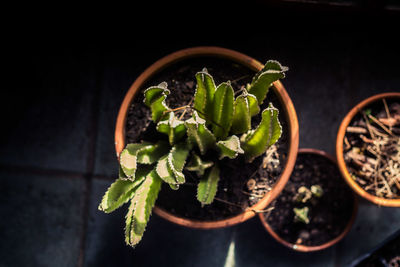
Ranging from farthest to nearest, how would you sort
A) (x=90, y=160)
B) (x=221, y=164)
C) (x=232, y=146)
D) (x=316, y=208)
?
(x=90, y=160), (x=316, y=208), (x=221, y=164), (x=232, y=146)

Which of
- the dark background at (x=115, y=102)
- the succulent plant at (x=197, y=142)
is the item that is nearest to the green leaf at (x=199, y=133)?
the succulent plant at (x=197, y=142)

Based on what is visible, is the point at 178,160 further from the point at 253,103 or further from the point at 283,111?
the point at 283,111

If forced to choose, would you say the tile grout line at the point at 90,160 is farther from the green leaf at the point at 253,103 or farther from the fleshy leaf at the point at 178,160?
the green leaf at the point at 253,103

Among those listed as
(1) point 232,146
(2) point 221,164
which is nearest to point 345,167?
(2) point 221,164

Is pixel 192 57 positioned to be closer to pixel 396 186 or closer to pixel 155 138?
pixel 155 138

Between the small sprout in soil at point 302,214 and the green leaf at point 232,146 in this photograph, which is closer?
the green leaf at point 232,146
